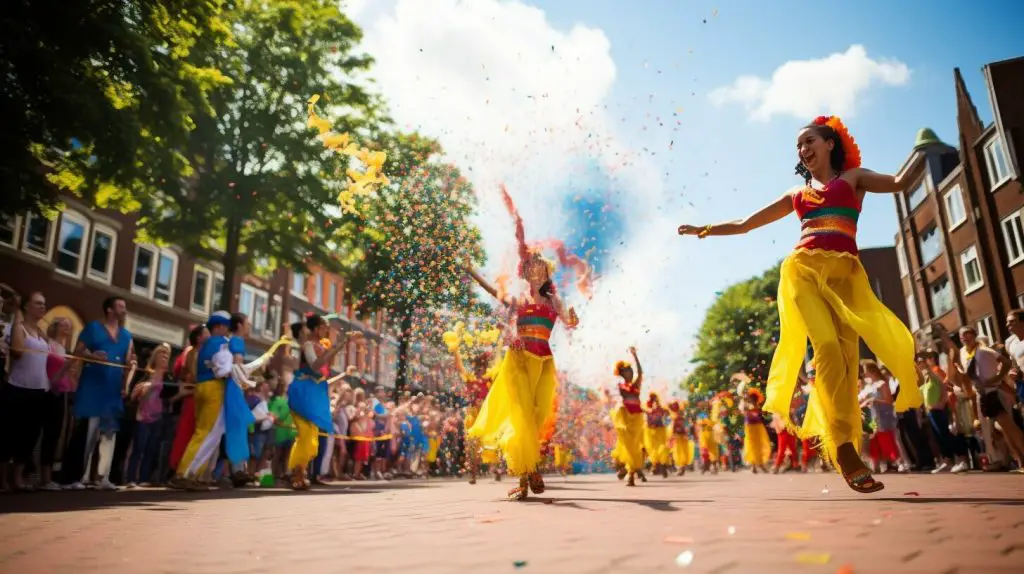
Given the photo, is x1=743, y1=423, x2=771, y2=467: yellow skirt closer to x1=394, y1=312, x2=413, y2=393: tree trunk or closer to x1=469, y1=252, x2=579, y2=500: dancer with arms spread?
x1=469, y1=252, x2=579, y2=500: dancer with arms spread

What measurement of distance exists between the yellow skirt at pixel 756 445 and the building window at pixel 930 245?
64.6 feet

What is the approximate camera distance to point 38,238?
74.0 feet

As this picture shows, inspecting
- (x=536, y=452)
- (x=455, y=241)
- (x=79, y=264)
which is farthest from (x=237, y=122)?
(x=536, y=452)

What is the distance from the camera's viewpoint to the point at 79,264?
24.5m

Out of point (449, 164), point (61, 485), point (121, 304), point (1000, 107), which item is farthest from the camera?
point (449, 164)

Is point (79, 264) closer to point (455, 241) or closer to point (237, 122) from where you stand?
point (237, 122)

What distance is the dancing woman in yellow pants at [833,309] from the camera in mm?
5125

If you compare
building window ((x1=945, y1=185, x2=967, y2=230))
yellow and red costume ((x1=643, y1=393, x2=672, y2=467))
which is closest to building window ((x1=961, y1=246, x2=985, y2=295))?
building window ((x1=945, y1=185, x2=967, y2=230))

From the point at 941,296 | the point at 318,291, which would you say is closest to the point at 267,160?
the point at 318,291

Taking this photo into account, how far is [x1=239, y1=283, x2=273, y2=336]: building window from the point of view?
38.1 metres

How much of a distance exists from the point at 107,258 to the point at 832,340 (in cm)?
2711

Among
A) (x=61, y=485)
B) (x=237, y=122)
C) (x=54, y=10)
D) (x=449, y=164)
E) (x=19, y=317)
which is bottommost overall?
(x=61, y=485)

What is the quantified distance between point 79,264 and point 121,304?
17284mm

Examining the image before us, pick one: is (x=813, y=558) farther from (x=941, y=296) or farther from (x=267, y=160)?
(x=941, y=296)
